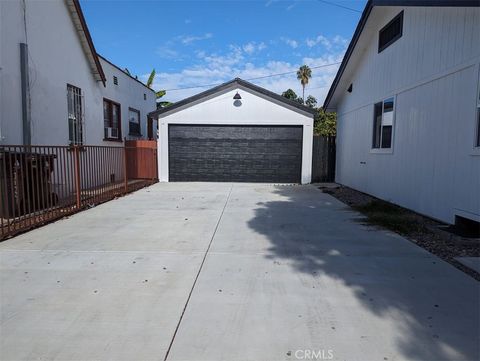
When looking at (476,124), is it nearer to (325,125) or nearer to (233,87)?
(233,87)

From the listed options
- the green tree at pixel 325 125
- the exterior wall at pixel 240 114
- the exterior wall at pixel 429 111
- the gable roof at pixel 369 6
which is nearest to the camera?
the gable roof at pixel 369 6

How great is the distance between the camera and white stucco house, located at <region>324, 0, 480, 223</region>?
6.16m

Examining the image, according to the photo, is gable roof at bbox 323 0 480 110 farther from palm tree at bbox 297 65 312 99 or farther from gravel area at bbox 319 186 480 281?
palm tree at bbox 297 65 312 99

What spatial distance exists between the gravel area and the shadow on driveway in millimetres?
226

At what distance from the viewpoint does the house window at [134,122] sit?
55.3 feet

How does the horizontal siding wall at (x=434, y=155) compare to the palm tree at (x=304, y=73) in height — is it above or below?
below

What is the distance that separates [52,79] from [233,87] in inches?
288

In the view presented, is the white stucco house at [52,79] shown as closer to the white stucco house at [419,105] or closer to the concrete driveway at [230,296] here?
the concrete driveway at [230,296]

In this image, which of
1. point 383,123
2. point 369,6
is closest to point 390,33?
point 369,6

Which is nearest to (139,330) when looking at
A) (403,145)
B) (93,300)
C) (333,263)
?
(93,300)

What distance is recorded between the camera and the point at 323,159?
15.7m

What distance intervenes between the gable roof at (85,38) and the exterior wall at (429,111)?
8.70 metres

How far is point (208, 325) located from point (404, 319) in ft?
Result: 5.61

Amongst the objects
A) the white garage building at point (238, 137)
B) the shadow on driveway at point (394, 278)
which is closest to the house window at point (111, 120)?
the white garage building at point (238, 137)
